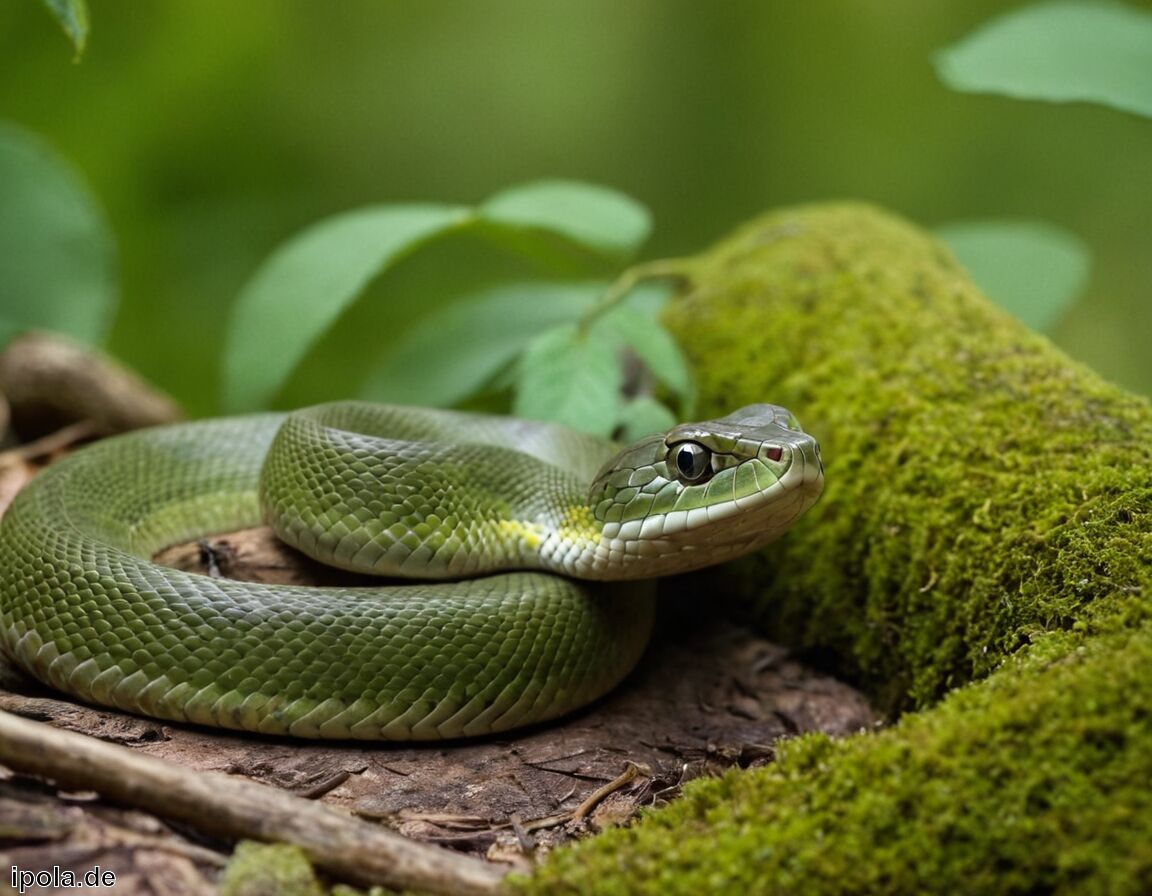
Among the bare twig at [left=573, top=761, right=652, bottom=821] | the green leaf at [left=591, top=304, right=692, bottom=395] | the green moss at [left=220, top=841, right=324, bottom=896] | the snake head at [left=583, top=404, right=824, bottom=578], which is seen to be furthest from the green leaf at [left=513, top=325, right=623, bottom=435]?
the green moss at [left=220, top=841, right=324, bottom=896]

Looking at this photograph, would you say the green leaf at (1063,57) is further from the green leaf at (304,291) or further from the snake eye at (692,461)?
the green leaf at (304,291)

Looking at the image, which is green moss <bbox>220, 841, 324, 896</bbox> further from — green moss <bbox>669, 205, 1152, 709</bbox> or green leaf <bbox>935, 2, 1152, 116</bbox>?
green leaf <bbox>935, 2, 1152, 116</bbox>

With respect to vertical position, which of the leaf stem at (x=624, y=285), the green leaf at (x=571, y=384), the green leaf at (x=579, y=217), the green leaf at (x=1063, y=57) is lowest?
the green leaf at (x=571, y=384)

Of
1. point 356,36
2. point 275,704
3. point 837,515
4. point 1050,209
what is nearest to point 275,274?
point 275,704

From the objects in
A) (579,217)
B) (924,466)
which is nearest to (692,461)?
(924,466)

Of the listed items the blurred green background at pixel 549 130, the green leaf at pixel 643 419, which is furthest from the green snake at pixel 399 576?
the blurred green background at pixel 549 130

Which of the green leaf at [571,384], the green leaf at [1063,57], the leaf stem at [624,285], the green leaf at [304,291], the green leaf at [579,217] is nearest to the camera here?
the green leaf at [1063,57]

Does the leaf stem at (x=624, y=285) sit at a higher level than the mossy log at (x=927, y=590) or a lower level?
higher
